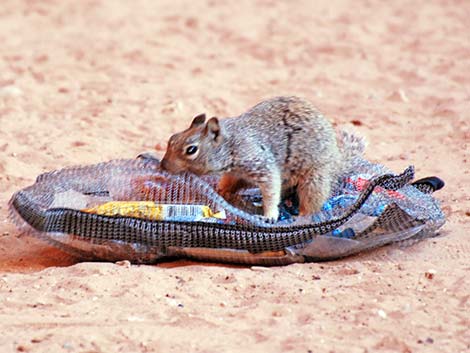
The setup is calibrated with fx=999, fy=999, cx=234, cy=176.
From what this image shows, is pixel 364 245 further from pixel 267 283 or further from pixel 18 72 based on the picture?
pixel 18 72

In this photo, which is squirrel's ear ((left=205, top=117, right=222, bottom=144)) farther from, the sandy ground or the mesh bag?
the sandy ground

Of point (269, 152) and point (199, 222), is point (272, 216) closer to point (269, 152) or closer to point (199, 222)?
point (269, 152)

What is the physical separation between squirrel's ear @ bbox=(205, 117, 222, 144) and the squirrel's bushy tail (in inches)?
30.7

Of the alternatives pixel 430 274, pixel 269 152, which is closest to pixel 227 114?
pixel 269 152

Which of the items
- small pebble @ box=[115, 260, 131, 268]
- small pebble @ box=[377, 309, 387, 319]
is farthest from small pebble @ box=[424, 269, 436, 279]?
small pebble @ box=[115, 260, 131, 268]

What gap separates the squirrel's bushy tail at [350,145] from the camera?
5.40 m

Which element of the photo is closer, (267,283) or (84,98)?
(267,283)

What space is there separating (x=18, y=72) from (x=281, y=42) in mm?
2396

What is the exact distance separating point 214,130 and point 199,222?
0.54 metres

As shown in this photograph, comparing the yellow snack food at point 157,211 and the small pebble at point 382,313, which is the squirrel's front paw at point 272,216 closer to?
the yellow snack food at point 157,211

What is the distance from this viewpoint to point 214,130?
4.92 m

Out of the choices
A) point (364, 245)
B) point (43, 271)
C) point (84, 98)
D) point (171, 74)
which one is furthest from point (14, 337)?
point (171, 74)

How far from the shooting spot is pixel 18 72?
8.09m

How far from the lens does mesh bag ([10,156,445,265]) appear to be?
4.59 meters
